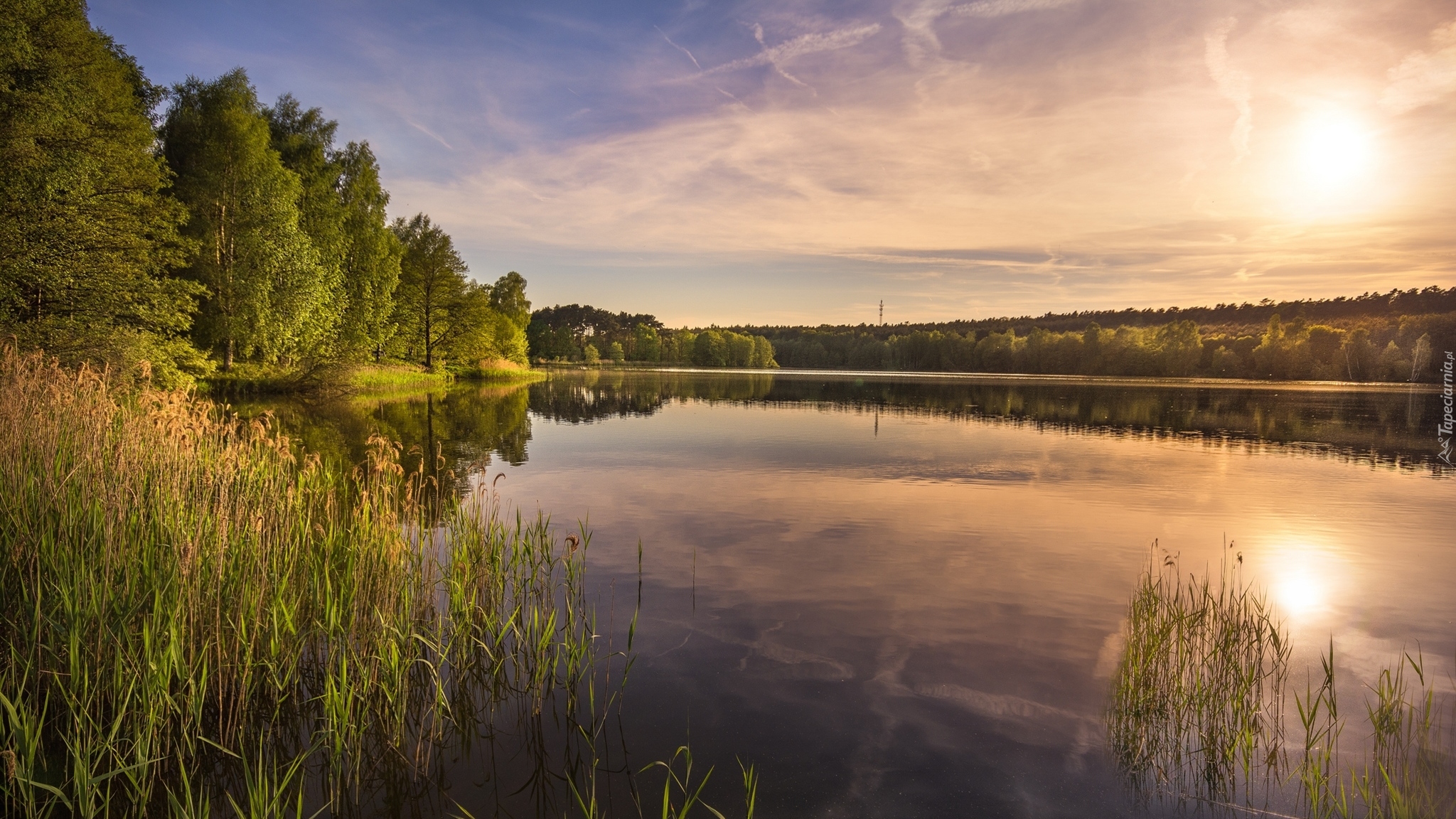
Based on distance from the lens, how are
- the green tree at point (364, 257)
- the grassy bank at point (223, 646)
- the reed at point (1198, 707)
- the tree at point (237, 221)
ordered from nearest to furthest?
the grassy bank at point (223, 646) < the reed at point (1198, 707) < the tree at point (237, 221) < the green tree at point (364, 257)

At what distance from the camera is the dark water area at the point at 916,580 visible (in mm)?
5574

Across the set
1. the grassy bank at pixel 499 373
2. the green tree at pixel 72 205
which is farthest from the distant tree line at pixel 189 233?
the grassy bank at pixel 499 373

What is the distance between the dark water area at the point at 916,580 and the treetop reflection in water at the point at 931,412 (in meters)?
0.51

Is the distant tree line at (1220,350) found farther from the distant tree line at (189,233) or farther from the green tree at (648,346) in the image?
the distant tree line at (189,233)

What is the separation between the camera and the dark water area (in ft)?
18.3

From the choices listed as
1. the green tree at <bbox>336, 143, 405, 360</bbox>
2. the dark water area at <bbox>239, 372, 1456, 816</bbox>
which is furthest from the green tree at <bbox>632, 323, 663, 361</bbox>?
the dark water area at <bbox>239, 372, 1456, 816</bbox>

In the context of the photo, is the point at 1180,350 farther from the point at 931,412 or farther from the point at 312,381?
the point at 312,381

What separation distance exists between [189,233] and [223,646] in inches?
1531

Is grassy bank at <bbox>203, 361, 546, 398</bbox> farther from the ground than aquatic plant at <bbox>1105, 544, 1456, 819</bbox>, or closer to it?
farther from the ground

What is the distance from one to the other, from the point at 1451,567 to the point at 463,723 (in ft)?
51.0

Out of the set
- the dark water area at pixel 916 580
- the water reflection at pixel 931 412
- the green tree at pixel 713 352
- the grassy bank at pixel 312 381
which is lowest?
the dark water area at pixel 916 580

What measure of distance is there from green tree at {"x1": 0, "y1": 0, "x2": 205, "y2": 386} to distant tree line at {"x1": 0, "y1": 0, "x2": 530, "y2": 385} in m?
0.06

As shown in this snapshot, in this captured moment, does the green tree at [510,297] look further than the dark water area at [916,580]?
Yes

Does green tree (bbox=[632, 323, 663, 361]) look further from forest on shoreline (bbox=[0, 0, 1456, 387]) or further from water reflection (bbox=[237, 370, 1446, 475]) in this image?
water reflection (bbox=[237, 370, 1446, 475])
